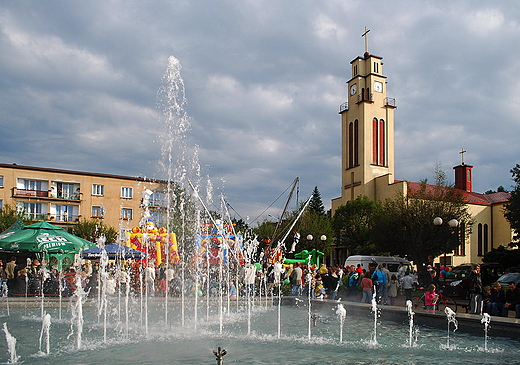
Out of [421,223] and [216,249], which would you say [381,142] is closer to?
[421,223]

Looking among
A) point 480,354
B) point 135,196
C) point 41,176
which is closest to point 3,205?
point 41,176

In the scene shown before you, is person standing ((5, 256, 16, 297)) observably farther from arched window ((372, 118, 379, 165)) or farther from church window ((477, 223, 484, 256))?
church window ((477, 223, 484, 256))

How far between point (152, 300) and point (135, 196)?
129 ft

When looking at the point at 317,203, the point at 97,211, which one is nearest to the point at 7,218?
the point at 97,211

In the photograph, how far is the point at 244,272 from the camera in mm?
17578

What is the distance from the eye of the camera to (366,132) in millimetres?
54250

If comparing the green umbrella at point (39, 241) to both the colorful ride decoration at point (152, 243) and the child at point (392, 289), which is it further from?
the child at point (392, 289)

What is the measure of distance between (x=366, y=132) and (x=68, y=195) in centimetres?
3679

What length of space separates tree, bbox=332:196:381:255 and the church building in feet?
17.0

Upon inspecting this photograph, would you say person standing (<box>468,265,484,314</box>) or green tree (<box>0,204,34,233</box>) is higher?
green tree (<box>0,204,34,233</box>)

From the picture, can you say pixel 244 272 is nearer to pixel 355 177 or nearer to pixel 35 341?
pixel 35 341

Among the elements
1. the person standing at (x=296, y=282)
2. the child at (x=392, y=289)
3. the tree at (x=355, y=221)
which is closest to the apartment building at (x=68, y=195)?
the tree at (x=355, y=221)

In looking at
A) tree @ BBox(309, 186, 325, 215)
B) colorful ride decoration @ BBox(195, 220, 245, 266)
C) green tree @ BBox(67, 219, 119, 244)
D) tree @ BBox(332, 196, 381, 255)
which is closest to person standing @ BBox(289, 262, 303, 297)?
colorful ride decoration @ BBox(195, 220, 245, 266)

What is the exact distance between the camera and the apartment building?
47466 mm
